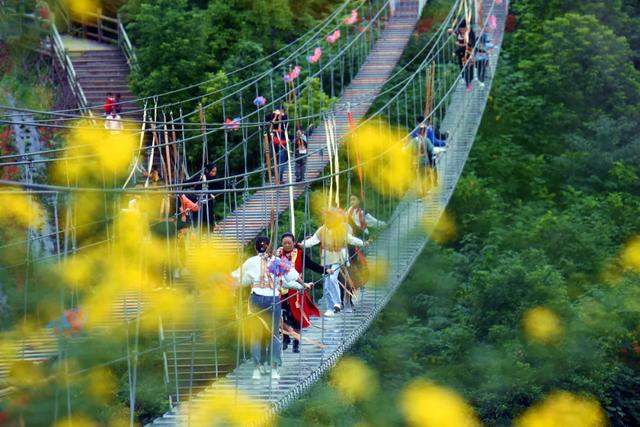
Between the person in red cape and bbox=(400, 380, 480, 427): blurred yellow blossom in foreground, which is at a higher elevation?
the person in red cape

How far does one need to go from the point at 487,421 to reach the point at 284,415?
6.05 feet

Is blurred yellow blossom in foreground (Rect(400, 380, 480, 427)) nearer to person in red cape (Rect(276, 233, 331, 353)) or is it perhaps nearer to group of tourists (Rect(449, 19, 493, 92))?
person in red cape (Rect(276, 233, 331, 353))

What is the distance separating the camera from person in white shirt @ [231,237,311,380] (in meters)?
11.1

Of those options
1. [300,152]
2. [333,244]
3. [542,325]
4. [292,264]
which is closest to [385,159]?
[300,152]

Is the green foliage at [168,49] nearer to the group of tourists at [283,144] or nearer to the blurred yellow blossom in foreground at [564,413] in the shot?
the group of tourists at [283,144]

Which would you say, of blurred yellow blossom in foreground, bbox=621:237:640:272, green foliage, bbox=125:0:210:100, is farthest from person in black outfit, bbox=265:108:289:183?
blurred yellow blossom in foreground, bbox=621:237:640:272

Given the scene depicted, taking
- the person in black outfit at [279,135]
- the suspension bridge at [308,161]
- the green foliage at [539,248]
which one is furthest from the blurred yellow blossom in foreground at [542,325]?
the person in black outfit at [279,135]

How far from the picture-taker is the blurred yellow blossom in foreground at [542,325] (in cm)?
1539

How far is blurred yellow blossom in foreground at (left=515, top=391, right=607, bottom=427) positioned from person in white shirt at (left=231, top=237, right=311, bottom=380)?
411 centimetres

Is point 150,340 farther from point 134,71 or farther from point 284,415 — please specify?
point 134,71

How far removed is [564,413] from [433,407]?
1107 mm

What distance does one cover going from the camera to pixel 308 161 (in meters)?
16.6

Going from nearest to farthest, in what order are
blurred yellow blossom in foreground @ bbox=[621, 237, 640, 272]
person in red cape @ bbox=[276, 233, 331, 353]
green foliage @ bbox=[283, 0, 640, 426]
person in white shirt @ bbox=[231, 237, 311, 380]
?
person in white shirt @ bbox=[231, 237, 311, 380]
person in red cape @ bbox=[276, 233, 331, 353]
green foliage @ bbox=[283, 0, 640, 426]
blurred yellow blossom in foreground @ bbox=[621, 237, 640, 272]

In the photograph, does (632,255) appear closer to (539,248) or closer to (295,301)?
(539,248)
